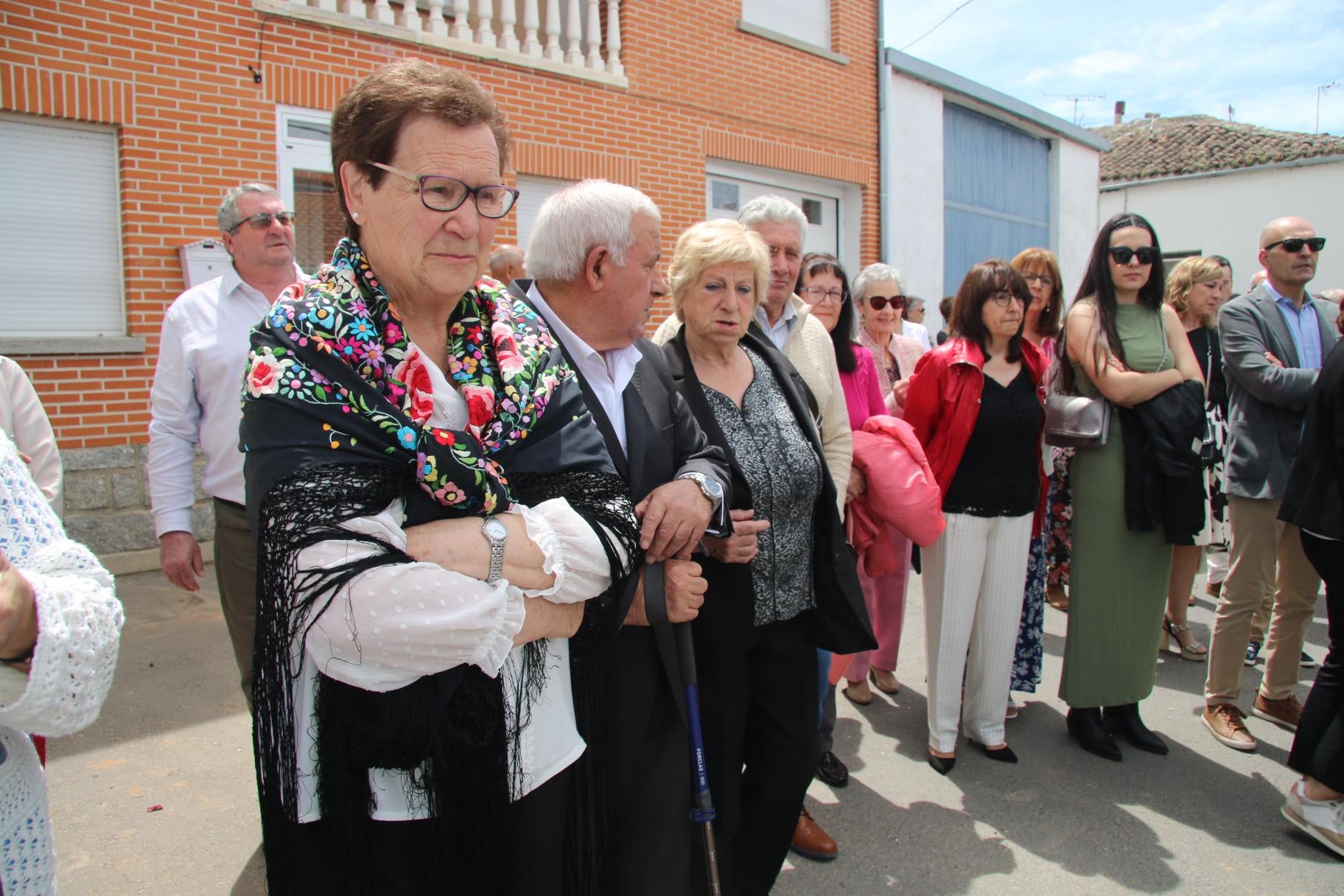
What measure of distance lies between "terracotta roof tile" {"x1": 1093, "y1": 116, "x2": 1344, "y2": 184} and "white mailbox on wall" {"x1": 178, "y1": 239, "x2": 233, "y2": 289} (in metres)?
24.0

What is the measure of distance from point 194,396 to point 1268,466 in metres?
4.68

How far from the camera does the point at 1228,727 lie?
4.09m

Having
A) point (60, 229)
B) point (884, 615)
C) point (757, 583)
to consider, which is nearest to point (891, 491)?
point (757, 583)

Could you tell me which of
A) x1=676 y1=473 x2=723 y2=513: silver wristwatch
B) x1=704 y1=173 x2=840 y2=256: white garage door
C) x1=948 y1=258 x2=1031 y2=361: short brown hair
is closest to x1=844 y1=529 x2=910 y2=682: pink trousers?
x1=948 y1=258 x2=1031 y2=361: short brown hair

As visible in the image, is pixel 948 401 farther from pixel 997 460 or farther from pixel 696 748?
pixel 696 748

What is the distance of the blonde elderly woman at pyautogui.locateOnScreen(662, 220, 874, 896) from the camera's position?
2557 mm

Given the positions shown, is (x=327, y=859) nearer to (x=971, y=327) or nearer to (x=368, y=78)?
(x=368, y=78)

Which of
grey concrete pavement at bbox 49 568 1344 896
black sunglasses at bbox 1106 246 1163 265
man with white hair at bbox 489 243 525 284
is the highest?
man with white hair at bbox 489 243 525 284

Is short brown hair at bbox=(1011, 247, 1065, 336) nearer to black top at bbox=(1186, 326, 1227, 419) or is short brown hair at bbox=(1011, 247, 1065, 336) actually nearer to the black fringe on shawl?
black top at bbox=(1186, 326, 1227, 419)

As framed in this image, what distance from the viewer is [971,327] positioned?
12.7 feet

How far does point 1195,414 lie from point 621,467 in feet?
9.70

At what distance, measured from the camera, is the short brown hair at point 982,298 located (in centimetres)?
380

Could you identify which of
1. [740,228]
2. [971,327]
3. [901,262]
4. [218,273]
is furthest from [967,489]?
[901,262]

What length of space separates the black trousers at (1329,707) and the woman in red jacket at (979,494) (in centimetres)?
104
